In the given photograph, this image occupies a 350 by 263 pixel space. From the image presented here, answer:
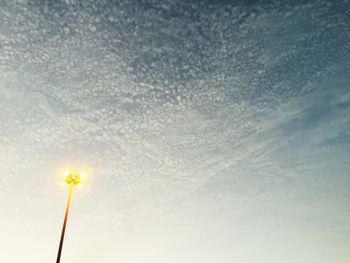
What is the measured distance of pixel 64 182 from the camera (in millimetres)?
14656

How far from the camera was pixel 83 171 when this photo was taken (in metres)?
14.4

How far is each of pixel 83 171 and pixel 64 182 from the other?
1.10 metres
